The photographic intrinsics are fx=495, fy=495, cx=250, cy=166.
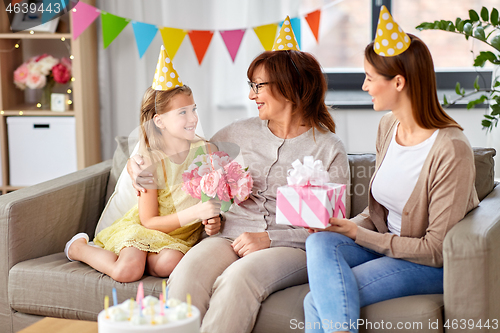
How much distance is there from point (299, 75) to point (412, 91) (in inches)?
17.7

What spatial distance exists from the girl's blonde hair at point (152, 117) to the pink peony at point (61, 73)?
1.33 m

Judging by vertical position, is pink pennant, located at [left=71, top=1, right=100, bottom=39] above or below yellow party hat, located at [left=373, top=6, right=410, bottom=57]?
above

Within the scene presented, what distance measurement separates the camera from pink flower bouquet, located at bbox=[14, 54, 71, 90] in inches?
113

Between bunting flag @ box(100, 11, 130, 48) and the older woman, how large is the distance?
1.17 m

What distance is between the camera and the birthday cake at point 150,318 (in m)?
0.93

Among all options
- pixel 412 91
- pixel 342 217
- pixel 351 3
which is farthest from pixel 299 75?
pixel 351 3

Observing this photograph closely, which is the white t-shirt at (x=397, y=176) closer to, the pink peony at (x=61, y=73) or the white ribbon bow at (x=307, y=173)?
the white ribbon bow at (x=307, y=173)

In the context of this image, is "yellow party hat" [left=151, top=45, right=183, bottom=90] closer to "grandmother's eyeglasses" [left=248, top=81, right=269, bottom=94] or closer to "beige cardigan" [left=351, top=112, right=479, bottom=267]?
"grandmother's eyeglasses" [left=248, top=81, right=269, bottom=94]

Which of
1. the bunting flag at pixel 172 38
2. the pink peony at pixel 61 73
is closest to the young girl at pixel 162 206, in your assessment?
the bunting flag at pixel 172 38

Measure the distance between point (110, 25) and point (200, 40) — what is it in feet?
1.61

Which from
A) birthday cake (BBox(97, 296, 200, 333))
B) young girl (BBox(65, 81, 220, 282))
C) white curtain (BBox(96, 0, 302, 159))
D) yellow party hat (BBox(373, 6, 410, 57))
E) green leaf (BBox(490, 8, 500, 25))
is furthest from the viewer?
white curtain (BBox(96, 0, 302, 159))

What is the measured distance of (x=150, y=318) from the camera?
38.0 inches

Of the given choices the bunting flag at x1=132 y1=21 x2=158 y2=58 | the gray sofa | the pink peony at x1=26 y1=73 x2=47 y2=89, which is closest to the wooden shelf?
the pink peony at x1=26 y1=73 x2=47 y2=89

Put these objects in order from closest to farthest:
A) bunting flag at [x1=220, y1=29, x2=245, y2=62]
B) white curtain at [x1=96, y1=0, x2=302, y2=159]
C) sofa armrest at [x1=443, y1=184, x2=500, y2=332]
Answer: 1. sofa armrest at [x1=443, y1=184, x2=500, y2=332]
2. bunting flag at [x1=220, y1=29, x2=245, y2=62]
3. white curtain at [x1=96, y1=0, x2=302, y2=159]
